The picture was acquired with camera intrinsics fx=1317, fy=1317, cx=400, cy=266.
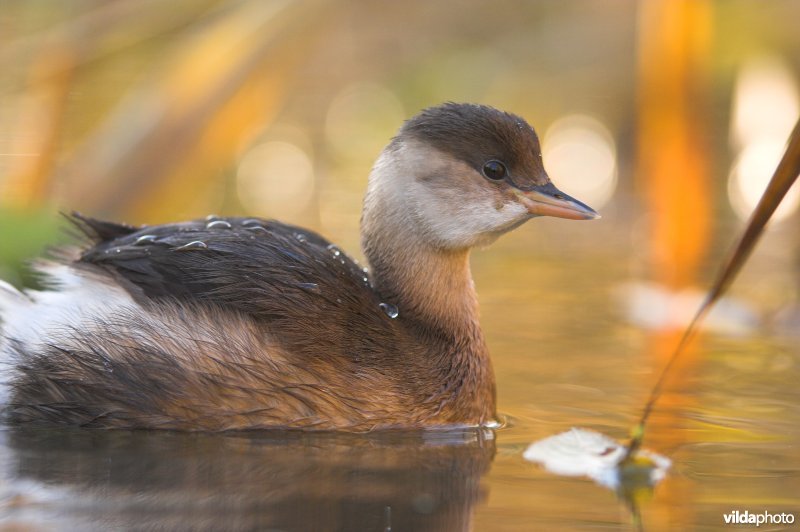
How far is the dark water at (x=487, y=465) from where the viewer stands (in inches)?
139

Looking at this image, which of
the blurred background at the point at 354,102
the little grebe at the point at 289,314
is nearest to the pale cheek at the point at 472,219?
the little grebe at the point at 289,314

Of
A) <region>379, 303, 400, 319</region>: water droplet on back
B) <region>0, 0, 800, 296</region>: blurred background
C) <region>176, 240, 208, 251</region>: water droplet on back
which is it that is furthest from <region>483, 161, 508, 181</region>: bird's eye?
<region>0, 0, 800, 296</region>: blurred background

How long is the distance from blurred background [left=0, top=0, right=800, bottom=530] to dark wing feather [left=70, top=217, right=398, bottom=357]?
69cm

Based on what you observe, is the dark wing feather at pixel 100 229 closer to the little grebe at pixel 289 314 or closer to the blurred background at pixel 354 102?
the little grebe at pixel 289 314

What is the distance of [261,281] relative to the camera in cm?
450

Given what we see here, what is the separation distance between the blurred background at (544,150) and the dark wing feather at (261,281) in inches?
27.1

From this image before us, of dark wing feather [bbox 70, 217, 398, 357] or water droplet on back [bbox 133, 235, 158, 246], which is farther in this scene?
water droplet on back [bbox 133, 235, 158, 246]

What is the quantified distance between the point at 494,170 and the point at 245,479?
1645 millimetres

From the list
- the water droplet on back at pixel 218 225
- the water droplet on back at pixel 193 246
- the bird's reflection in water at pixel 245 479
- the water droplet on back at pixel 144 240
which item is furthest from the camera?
the water droplet on back at pixel 218 225

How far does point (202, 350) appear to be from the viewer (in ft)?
14.5

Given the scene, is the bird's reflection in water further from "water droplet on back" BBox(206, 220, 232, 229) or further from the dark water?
"water droplet on back" BBox(206, 220, 232, 229)

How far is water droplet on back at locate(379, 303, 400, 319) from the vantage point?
4.89 metres

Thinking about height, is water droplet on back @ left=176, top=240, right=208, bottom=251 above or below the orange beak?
below

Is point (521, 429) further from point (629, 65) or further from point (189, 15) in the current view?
point (629, 65)
